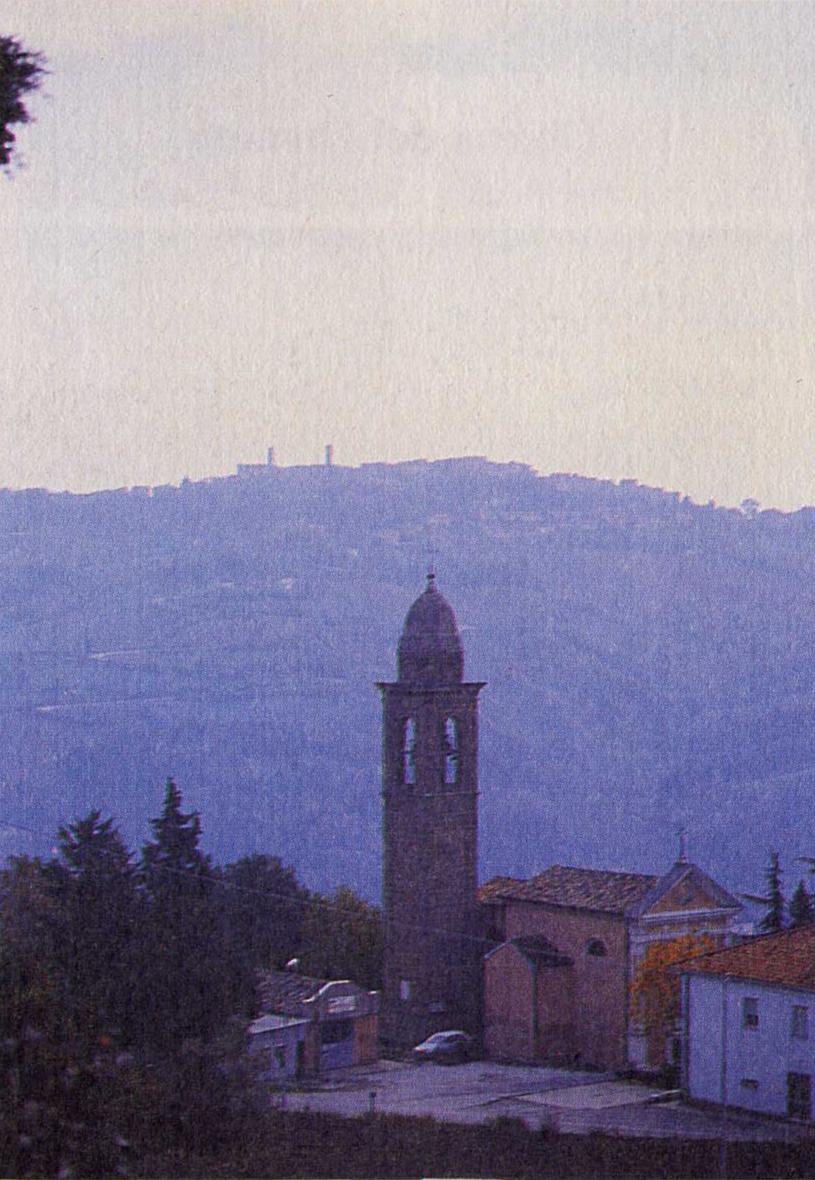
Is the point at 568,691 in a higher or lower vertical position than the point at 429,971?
higher

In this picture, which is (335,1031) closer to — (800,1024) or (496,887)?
(800,1024)

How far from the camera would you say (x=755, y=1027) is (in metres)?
8.47

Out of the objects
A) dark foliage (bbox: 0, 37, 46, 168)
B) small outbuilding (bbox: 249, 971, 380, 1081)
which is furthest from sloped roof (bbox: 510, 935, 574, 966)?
dark foliage (bbox: 0, 37, 46, 168)

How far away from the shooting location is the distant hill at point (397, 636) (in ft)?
34.6

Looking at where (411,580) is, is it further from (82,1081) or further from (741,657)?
(82,1081)

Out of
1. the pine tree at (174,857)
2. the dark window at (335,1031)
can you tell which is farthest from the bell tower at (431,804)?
the pine tree at (174,857)

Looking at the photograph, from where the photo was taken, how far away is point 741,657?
12.3m

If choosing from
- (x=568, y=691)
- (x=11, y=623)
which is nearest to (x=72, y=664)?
(x=11, y=623)

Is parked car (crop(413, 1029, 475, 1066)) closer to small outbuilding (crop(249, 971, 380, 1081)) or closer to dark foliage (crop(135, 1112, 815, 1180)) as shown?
small outbuilding (crop(249, 971, 380, 1081))

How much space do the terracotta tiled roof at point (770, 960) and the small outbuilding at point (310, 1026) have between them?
1.78 meters

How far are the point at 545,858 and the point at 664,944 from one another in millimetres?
1817

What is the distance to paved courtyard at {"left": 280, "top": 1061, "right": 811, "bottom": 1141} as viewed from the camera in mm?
7387

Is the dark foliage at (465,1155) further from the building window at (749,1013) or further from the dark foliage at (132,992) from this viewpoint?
the building window at (749,1013)

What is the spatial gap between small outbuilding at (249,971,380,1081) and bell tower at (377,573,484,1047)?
67.7 inches
